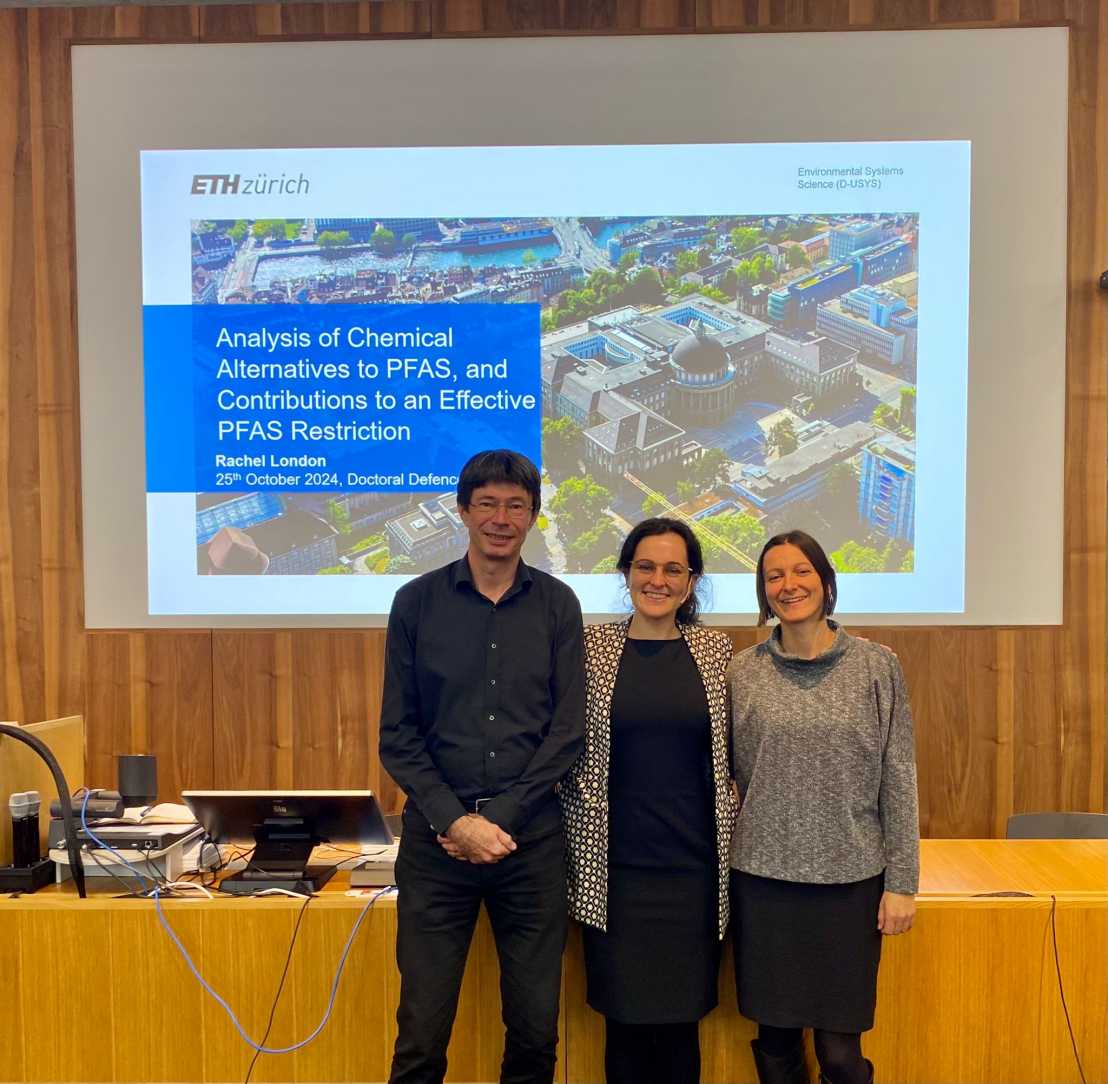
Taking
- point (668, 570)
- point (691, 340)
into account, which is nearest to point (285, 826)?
point (668, 570)

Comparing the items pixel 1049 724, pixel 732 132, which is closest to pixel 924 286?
pixel 732 132

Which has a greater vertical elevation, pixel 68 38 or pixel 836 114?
pixel 68 38

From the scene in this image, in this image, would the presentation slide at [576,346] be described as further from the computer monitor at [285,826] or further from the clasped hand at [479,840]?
the clasped hand at [479,840]

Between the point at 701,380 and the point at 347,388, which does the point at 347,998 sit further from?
the point at 701,380

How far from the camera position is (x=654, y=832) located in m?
1.87

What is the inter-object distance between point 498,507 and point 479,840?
2.28ft

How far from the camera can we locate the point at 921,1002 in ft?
6.97

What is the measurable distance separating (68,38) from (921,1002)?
4.37 meters

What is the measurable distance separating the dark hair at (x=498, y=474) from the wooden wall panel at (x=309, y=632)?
172 centimetres

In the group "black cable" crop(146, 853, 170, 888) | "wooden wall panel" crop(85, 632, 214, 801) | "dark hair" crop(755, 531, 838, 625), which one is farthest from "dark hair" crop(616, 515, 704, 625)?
"wooden wall panel" crop(85, 632, 214, 801)

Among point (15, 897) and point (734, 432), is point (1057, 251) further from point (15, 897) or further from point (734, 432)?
point (15, 897)

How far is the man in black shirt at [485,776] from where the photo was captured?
185 centimetres

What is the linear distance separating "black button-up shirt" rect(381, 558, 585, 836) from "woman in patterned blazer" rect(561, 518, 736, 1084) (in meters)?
0.09

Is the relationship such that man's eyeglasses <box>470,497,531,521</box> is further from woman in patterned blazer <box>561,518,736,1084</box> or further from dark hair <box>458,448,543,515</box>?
woman in patterned blazer <box>561,518,736,1084</box>
